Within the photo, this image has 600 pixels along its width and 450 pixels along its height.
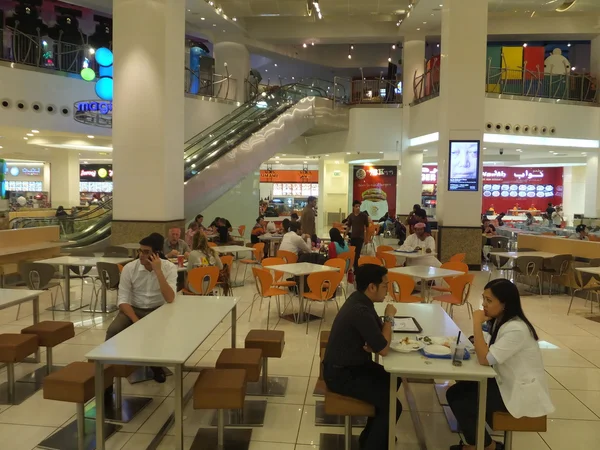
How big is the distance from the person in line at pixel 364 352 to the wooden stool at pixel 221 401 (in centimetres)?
58

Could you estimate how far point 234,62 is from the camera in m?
16.7

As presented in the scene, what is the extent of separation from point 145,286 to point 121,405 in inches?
38.6

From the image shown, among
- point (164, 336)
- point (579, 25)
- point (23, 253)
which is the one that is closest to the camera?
point (164, 336)

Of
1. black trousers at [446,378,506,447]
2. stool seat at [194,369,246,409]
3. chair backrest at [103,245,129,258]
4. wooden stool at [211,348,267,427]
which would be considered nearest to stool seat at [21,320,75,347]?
wooden stool at [211,348,267,427]

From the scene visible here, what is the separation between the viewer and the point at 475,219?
35.1 ft

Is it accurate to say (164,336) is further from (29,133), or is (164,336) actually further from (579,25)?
(579,25)

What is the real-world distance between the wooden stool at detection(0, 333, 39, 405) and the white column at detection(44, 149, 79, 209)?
14401 millimetres

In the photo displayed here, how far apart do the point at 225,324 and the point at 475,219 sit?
6.73 m

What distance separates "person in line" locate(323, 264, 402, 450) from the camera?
2.89 metres

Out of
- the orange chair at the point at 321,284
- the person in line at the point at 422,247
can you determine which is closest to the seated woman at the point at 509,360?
the orange chair at the point at 321,284

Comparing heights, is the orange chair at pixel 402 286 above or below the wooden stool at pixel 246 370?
above

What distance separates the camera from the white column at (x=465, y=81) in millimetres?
10578

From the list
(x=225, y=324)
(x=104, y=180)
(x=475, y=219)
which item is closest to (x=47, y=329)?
(x=225, y=324)

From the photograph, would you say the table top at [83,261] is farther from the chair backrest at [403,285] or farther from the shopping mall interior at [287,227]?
the chair backrest at [403,285]
